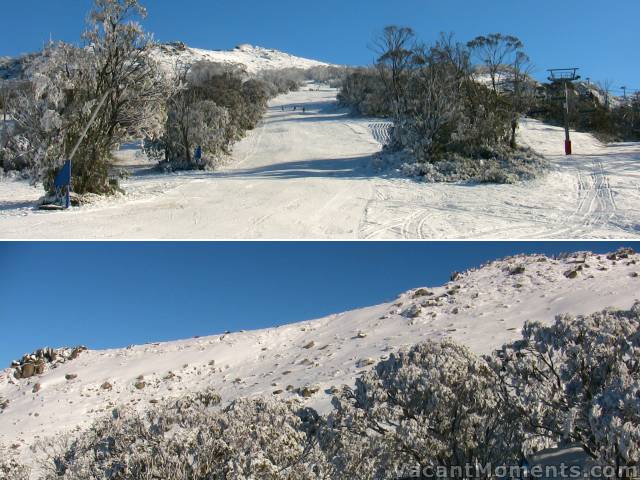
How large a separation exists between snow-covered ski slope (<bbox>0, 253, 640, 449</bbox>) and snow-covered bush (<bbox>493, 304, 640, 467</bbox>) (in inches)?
196

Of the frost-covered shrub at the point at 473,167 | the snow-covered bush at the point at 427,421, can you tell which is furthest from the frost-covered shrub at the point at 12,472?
the frost-covered shrub at the point at 473,167

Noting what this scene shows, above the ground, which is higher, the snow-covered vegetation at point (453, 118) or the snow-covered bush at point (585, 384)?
the snow-covered vegetation at point (453, 118)

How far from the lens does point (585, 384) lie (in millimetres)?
5348

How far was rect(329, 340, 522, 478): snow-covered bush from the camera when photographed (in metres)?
5.82

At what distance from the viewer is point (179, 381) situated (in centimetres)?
1603

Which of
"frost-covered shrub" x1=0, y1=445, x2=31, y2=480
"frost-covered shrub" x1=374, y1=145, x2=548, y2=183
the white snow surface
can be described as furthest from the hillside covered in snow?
"frost-covered shrub" x1=0, y1=445, x2=31, y2=480

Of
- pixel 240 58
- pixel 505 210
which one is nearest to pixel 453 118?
pixel 505 210

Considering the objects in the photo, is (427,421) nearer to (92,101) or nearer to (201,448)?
(201,448)

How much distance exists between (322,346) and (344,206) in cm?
405

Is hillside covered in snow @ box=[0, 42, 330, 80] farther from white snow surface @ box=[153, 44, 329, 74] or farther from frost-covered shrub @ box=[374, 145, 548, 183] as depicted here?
frost-covered shrub @ box=[374, 145, 548, 183]

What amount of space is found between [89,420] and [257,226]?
24.1 feet

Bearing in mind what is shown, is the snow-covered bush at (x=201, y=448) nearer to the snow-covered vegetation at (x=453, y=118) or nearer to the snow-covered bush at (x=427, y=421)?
the snow-covered bush at (x=427, y=421)

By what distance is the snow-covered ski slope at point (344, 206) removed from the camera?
11562 millimetres

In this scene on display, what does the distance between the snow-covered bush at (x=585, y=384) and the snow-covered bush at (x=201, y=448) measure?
85.2 inches
